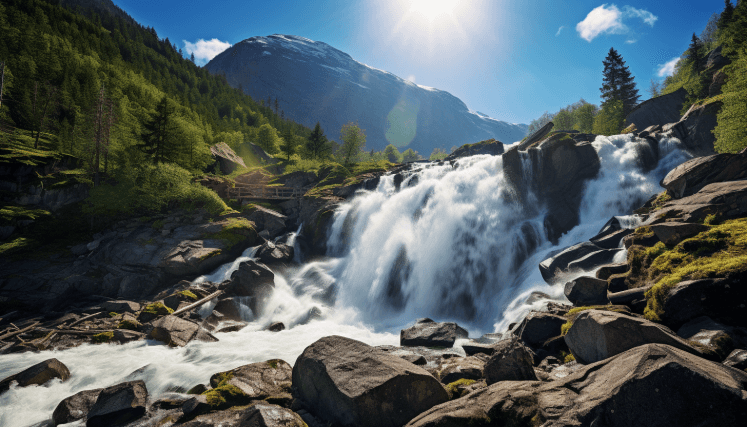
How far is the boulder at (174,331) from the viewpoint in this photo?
1291cm

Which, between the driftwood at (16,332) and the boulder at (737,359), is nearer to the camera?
the boulder at (737,359)

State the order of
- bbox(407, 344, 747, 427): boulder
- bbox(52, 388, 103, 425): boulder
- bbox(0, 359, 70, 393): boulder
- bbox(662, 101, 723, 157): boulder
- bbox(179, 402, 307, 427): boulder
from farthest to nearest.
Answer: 1. bbox(662, 101, 723, 157): boulder
2. bbox(0, 359, 70, 393): boulder
3. bbox(52, 388, 103, 425): boulder
4. bbox(179, 402, 307, 427): boulder
5. bbox(407, 344, 747, 427): boulder

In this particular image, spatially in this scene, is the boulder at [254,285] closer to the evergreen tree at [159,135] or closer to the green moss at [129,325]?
the green moss at [129,325]

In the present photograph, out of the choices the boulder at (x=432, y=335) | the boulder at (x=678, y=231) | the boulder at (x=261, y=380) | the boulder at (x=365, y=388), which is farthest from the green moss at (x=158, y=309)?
the boulder at (x=678, y=231)

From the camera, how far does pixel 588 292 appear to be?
450 inches

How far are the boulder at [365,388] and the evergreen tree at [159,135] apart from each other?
122 ft

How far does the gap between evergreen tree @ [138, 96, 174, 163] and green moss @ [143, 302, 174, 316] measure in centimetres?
2426

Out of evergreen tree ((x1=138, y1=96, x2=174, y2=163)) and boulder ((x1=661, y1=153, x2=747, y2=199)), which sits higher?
evergreen tree ((x1=138, y1=96, x2=174, y2=163))

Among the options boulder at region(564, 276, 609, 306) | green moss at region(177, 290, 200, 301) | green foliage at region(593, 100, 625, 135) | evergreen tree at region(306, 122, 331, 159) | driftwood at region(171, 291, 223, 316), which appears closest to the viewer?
boulder at region(564, 276, 609, 306)

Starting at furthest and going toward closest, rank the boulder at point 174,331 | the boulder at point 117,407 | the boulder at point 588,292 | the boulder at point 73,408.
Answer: the boulder at point 174,331 → the boulder at point 588,292 → the boulder at point 73,408 → the boulder at point 117,407

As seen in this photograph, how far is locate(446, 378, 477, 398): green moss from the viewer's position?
6766 mm

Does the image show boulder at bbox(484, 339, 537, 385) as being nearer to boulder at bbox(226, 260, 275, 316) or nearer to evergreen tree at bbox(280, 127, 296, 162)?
boulder at bbox(226, 260, 275, 316)

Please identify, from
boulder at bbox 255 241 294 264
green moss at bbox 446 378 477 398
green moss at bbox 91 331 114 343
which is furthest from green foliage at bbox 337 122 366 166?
green moss at bbox 446 378 477 398

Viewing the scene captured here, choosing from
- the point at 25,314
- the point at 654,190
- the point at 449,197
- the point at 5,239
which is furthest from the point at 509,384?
the point at 5,239
